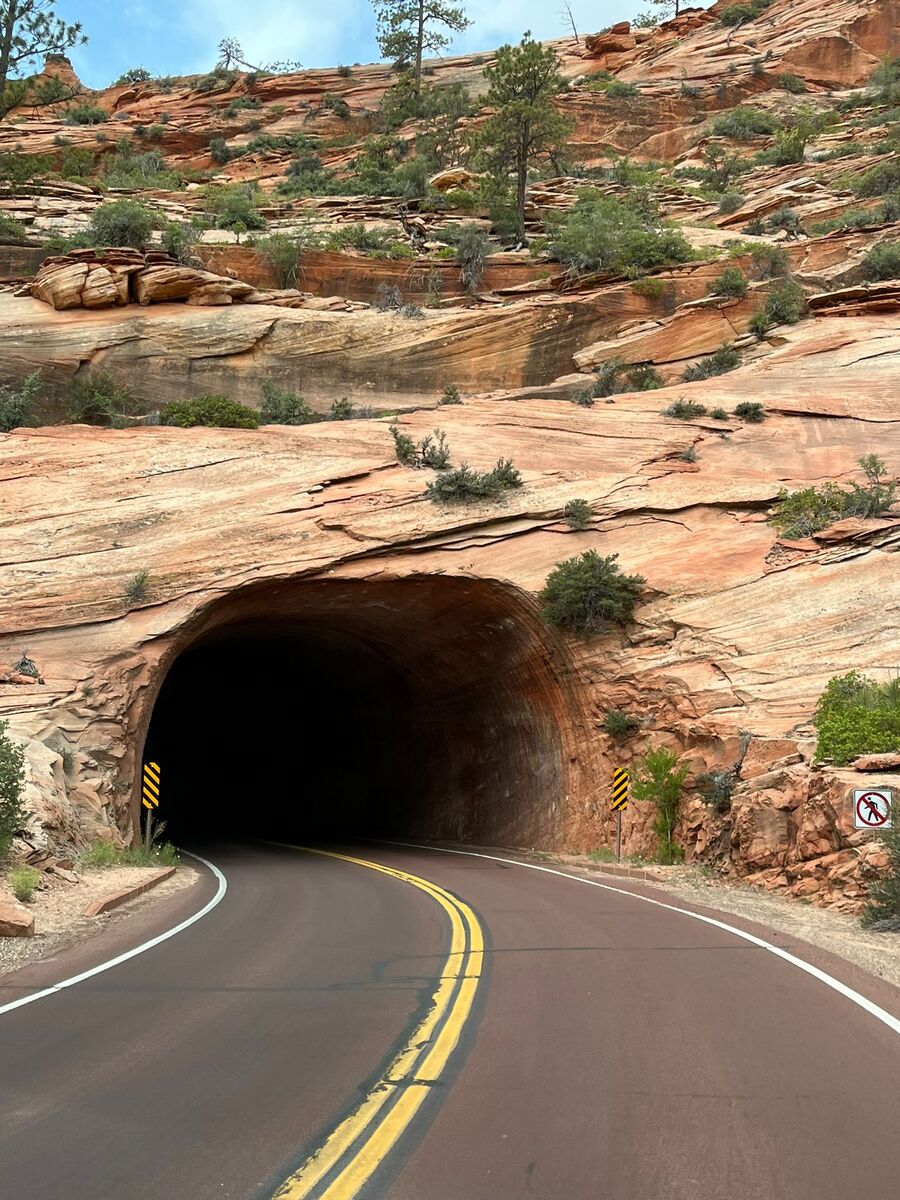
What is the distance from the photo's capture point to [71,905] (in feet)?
40.4

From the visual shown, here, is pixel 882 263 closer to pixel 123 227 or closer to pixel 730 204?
pixel 730 204

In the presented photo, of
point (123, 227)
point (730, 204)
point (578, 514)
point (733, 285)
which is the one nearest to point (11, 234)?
point (123, 227)

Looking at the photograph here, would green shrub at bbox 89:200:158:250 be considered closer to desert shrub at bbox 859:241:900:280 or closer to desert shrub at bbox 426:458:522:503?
desert shrub at bbox 426:458:522:503

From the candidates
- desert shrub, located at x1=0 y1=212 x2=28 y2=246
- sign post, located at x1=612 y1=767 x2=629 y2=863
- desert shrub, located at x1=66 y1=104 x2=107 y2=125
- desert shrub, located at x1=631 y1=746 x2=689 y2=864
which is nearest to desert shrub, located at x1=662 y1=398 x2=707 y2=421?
desert shrub, located at x1=631 y1=746 x2=689 y2=864

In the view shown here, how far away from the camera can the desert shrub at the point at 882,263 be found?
3241 centimetres

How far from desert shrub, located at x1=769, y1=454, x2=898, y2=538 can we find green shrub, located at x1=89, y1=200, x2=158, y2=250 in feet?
79.7

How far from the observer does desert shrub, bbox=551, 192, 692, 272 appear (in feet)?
115

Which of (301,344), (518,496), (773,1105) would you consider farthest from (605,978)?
(301,344)

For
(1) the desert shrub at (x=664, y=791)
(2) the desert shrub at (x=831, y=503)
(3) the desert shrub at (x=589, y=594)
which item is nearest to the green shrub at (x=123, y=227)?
(3) the desert shrub at (x=589, y=594)

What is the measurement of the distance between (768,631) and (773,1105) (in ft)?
55.1

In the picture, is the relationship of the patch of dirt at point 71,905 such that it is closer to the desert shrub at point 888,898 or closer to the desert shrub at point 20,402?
the desert shrub at point 888,898

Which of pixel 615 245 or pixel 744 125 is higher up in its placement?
pixel 744 125

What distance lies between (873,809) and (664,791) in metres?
8.01

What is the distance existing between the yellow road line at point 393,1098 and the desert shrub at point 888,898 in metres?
5.50
